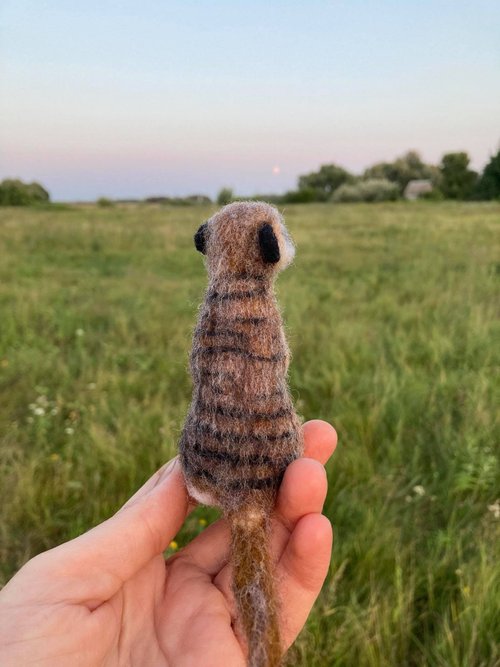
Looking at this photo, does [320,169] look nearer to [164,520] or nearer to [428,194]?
[428,194]

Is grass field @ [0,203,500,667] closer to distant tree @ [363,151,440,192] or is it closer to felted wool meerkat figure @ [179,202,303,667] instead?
felted wool meerkat figure @ [179,202,303,667]

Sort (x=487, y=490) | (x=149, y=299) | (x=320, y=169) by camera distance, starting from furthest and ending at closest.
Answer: (x=320, y=169) → (x=149, y=299) → (x=487, y=490)

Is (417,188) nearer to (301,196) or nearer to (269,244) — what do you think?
(301,196)

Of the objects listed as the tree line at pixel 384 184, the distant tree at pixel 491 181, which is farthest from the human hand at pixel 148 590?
the distant tree at pixel 491 181

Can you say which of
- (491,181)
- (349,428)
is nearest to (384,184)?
(491,181)

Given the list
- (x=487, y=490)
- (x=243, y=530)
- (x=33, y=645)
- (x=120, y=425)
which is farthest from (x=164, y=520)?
(x=487, y=490)

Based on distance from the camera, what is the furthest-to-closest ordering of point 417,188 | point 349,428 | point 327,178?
point 417,188, point 327,178, point 349,428

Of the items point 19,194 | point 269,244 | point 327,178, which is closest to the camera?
point 269,244
